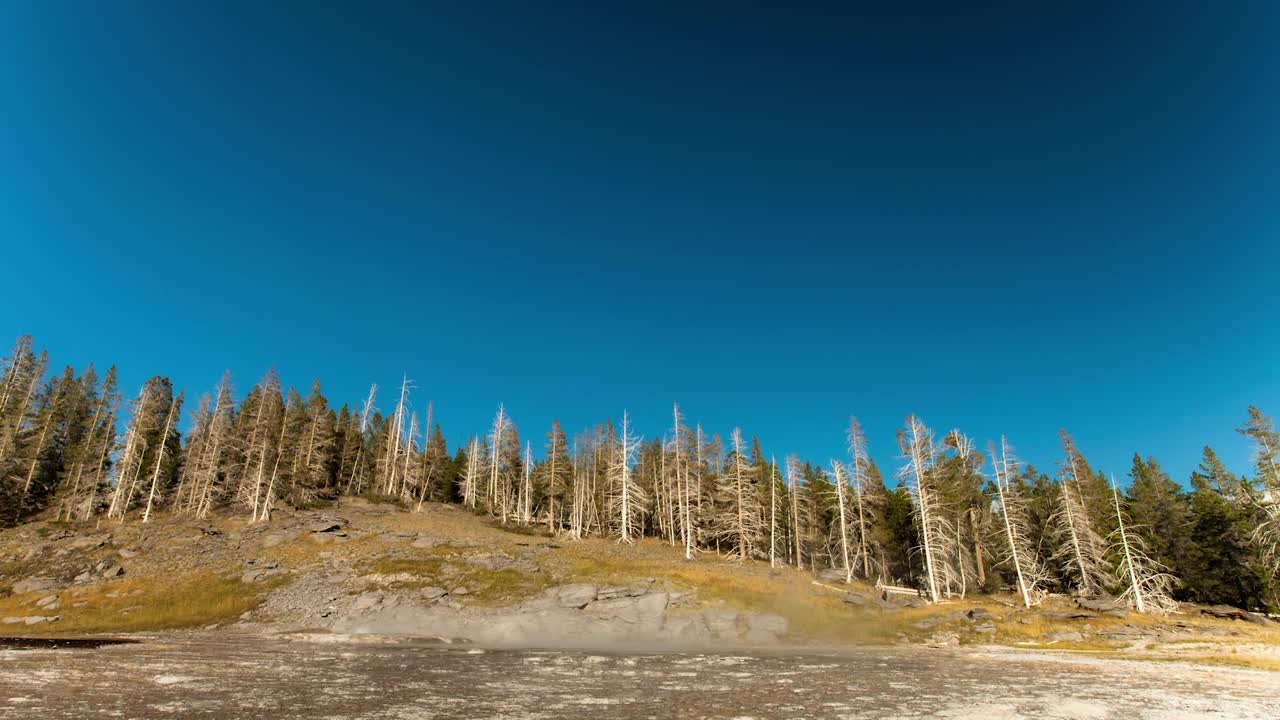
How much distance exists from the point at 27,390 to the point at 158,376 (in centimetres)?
1587

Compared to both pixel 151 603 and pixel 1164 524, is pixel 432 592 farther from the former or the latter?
pixel 1164 524

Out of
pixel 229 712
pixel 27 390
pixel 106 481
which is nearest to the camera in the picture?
pixel 229 712

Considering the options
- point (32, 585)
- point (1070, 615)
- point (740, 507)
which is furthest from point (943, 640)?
point (32, 585)

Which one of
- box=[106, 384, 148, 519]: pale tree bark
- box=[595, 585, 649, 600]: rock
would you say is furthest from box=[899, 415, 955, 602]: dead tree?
box=[106, 384, 148, 519]: pale tree bark

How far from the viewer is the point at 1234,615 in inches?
1874

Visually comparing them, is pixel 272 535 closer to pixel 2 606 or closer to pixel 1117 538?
pixel 2 606

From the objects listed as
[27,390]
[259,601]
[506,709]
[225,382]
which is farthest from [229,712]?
[27,390]

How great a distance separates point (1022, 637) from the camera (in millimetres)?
A: 39375

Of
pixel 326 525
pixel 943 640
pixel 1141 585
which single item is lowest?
pixel 943 640

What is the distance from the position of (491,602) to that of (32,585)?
35.5 meters

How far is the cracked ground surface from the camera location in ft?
43.3

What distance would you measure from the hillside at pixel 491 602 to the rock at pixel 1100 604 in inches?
46.3

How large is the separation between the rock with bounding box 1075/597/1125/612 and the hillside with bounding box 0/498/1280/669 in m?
1.18

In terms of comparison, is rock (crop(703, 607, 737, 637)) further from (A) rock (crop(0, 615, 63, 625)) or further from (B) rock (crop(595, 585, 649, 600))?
(A) rock (crop(0, 615, 63, 625))
